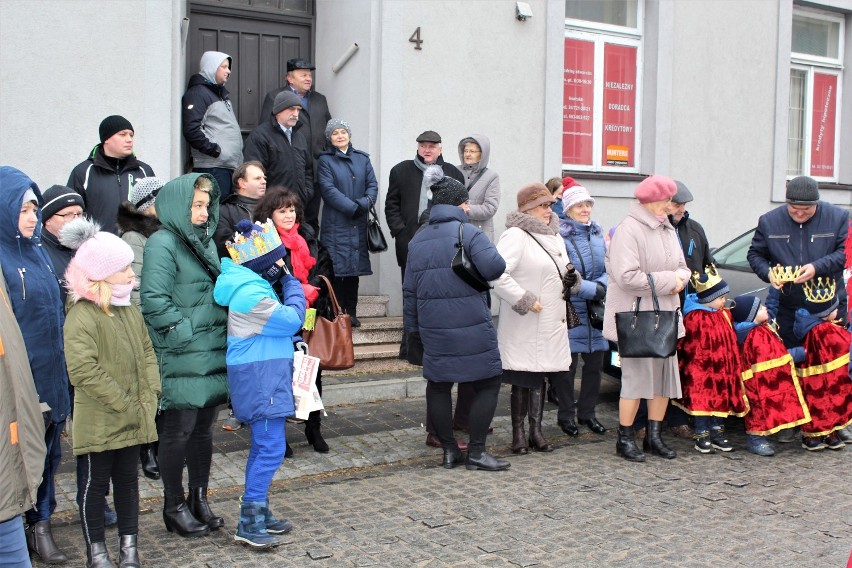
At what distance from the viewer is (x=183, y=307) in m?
4.74

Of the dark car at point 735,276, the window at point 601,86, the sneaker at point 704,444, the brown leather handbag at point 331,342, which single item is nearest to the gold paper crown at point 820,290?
the dark car at point 735,276

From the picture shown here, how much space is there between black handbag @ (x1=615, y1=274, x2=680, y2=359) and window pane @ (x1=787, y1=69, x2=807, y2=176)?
308 inches

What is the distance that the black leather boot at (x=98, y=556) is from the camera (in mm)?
4320

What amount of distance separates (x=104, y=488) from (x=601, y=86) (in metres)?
8.54

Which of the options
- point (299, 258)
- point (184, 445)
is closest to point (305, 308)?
point (184, 445)

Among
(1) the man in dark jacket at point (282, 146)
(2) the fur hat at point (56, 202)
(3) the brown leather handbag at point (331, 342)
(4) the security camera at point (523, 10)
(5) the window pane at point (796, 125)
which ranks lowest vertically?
(3) the brown leather handbag at point (331, 342)

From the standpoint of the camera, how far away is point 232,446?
6.48m

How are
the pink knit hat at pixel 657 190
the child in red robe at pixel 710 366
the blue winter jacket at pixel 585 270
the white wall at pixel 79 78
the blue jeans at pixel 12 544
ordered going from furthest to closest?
the white wall at pixel 79 78 → the blue winter jacket at pixel 585 270 → the child in red robe at pixel 710 366 → the pink knit hat at pixel 657 190 → the blue jeans at pixel 12 544

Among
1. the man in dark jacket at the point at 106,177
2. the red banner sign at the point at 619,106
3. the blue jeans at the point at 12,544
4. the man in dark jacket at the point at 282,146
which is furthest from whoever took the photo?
the red banner sign at the point at 619,106

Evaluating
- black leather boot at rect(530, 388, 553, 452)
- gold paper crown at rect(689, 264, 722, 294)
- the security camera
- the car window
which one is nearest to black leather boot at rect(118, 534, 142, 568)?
black leather boot at rect(530, 388, 553, 452)

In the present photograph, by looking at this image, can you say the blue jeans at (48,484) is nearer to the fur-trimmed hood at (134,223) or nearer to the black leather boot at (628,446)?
the fur-trimmed hood at (134,223)

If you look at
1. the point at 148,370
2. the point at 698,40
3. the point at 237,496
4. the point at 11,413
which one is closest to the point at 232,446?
the point at 237,496

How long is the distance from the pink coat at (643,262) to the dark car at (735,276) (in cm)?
103

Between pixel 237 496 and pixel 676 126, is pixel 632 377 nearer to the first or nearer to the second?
pixel 237 496
